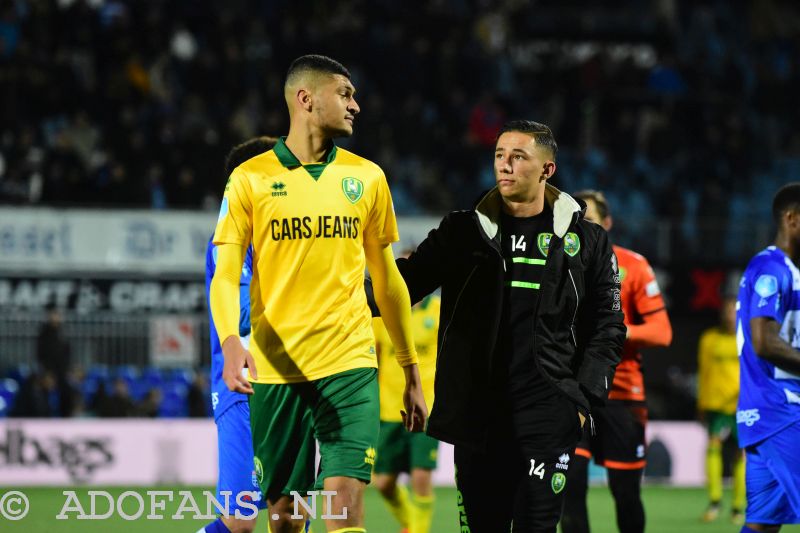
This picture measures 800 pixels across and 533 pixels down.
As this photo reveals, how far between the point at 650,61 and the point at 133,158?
42.6 feet

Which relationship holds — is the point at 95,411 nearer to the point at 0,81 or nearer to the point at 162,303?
the point at 162,303

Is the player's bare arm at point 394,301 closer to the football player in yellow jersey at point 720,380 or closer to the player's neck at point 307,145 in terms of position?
the player's neck at point 307,145

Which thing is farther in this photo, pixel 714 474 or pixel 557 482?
pixel 714 474

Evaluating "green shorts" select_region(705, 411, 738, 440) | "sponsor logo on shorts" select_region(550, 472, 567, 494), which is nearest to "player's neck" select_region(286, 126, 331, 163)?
"sponsor logo on shorts" select_region(550, 472, 567, 494)

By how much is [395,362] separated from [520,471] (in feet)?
17.4

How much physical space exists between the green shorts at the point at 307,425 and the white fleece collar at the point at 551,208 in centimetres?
85

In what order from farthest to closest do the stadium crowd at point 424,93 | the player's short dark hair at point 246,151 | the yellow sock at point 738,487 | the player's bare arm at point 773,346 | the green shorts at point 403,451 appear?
the stadium crowd at point 424,93 → the yellow sock at point 738,487 → the green shorts at point 403,451 → the player's short dark hair at point 246,151 → the player's bare arm at point 773,346

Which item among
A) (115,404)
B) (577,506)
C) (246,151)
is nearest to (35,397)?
(115,404)

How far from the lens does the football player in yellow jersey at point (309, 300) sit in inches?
216

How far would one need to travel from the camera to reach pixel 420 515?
9734 millimetres

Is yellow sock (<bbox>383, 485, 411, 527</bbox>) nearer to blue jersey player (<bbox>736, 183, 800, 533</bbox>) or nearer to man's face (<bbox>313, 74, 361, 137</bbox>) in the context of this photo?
blue jersey player (<bbox>736, 183, 800, 533</bbox>)

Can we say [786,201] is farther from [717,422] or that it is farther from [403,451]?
[717,422]

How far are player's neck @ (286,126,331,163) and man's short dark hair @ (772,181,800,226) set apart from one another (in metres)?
2.67

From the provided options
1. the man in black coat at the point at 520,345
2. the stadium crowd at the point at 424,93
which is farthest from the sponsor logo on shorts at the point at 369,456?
the stadium crowd at the point at 424,93
